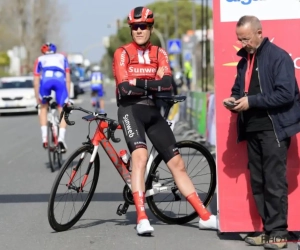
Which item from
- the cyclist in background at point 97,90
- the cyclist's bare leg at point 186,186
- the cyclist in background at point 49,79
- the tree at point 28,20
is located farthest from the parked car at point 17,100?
the tree at point 28,20

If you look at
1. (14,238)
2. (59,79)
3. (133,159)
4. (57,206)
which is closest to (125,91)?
(133,159)

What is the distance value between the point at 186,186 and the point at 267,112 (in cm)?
129

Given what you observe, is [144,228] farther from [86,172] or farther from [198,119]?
[198,119]

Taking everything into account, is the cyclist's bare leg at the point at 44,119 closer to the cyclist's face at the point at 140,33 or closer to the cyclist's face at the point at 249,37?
the cyclist's face at the point at 140,33

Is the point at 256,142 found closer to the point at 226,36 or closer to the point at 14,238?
the point at 226,36

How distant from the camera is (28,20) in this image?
81.9m

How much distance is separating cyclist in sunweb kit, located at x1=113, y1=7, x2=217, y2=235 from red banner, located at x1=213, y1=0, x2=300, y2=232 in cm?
47

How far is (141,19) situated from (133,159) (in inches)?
48.9

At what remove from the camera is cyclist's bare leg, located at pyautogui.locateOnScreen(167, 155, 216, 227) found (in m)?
7.79

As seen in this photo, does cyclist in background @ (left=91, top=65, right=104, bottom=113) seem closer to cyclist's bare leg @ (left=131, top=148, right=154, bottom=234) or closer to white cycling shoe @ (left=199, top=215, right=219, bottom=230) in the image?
white cycling shoe @ (left=199, top=215, right=219, bottom=230)

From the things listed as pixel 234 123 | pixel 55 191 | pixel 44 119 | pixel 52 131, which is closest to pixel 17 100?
pixel 44 119

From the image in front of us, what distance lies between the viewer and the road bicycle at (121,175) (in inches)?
308

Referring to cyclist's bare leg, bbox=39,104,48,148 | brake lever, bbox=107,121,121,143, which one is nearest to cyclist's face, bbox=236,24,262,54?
brake lever, bbox=107,121,121,143

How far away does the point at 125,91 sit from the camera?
750cm
